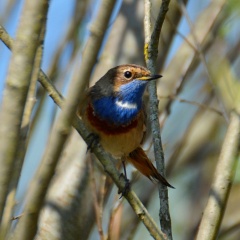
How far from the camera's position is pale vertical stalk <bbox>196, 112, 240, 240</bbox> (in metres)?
3.60

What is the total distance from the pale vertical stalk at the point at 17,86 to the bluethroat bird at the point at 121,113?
2.07 meters

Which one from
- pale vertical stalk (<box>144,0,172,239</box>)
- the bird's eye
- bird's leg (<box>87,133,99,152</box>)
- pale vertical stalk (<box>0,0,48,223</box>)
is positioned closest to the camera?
pale vertical stalk (<box>0,0,48,223</box>)

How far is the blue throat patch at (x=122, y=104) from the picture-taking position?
14.6ft

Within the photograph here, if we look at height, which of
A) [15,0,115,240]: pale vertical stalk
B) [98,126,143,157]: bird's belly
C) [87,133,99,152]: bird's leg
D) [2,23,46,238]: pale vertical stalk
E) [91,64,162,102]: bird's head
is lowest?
[15,0,115,240]: pale vertical stalk

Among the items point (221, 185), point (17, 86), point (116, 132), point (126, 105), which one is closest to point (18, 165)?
point (17, 86)

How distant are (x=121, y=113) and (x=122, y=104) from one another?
0.07 metres

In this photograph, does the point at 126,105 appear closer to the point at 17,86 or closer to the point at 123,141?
the point at 123,141

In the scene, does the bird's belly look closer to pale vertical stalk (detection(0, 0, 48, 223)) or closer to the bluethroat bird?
the bluethroat bird

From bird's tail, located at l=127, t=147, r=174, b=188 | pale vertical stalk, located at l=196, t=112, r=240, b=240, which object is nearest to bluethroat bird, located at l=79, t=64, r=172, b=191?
bird's tail, located at l=127, t=147, r=174, b=188

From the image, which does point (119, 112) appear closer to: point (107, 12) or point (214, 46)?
point (214, 46)

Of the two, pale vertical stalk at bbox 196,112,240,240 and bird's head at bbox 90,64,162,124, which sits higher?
bird's head at bbox 90,64,162,124

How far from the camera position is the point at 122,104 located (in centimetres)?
451

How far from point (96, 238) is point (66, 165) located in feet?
2.65

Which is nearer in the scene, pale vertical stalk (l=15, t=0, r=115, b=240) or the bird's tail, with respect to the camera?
pale vertical stalk (l=15, t=0, r=115, b=240)
